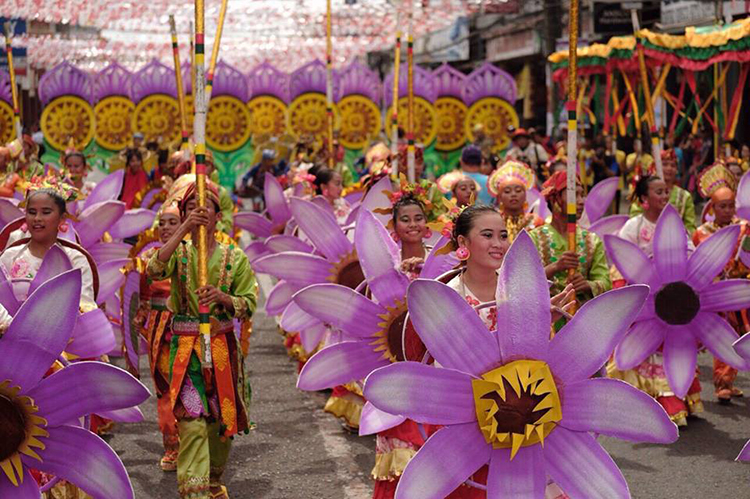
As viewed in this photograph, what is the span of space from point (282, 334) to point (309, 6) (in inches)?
573

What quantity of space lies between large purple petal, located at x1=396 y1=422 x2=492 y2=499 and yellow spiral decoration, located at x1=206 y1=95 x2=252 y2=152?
13113 mm

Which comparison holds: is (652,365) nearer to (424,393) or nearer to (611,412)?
(611,412)

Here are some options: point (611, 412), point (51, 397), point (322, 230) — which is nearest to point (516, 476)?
point (611, 412)

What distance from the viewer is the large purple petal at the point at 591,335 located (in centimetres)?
413

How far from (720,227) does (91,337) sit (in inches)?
191

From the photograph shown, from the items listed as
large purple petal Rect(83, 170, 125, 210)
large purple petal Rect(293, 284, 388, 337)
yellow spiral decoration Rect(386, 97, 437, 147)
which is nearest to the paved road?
large purple petal Rect(293, 284, 388, 337)

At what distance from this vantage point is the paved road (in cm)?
650

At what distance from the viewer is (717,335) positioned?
707cm

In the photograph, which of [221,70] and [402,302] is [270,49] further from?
[402,302]

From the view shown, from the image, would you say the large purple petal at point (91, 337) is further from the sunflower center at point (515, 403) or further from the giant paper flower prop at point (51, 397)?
the sunflower center at point (515, 403)

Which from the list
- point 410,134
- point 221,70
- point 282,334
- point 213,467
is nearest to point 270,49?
point 221,70

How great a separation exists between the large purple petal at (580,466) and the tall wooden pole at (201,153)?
2115mm

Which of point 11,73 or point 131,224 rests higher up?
point 11,73

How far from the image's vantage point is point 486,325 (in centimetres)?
434
